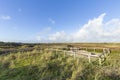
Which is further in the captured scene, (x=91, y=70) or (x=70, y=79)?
(x=91, y=70)

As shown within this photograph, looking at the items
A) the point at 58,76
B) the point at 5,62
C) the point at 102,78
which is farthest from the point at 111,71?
the point at 5,62

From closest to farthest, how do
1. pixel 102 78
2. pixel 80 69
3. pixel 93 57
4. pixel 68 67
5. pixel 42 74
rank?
pixel 102 78
pixel 80 69
pixel 42 74
pixel 68 67
pixel 93 57

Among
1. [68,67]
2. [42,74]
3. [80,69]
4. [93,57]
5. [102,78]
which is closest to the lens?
[102,78]

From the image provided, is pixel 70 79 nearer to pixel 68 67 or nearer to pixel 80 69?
pixel 80 69

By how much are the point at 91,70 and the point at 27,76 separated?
4397 mm

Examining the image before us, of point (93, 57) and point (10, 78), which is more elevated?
point (93, 57)

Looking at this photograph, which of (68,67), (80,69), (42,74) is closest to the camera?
(80,69)

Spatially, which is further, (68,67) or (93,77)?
(68,67)

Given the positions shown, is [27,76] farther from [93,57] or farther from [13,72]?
[93,57]

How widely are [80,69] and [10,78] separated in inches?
194

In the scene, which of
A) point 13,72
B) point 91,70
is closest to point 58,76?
point 91,70

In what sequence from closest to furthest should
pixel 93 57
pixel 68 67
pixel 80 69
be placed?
pixel 80 69
pixel 68 67
pixel 93 57

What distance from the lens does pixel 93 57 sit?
1628cm

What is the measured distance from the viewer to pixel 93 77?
1062 centimetres
